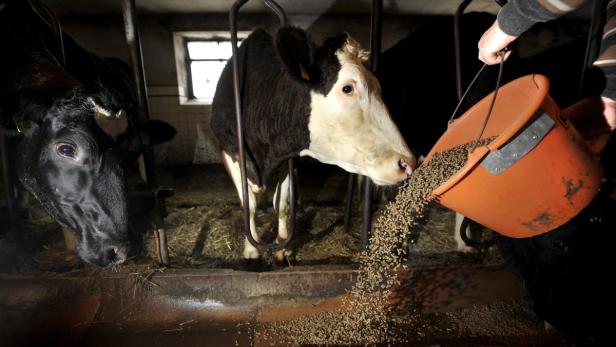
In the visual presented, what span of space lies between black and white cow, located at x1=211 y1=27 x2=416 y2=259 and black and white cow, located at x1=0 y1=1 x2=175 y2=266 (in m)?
1.01

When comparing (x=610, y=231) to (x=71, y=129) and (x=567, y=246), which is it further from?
(x=71, y=129)

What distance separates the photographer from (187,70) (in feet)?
22.4

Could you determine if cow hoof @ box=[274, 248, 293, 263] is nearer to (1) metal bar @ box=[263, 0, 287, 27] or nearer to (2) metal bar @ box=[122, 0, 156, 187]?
(2) metal bar @ box=[122, 0, 156, 187]

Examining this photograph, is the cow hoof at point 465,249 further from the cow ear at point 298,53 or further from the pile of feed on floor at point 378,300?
the cow ear at point 298,53

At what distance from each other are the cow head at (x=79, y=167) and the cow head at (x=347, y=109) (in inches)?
43.8

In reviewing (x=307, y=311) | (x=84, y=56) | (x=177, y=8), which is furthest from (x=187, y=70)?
(x=307, y=311)

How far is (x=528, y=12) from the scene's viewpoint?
3.85 ft

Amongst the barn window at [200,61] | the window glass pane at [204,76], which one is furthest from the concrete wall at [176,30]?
the window glass pane at [204,76]

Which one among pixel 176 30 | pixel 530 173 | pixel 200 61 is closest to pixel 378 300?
pixel 530 173

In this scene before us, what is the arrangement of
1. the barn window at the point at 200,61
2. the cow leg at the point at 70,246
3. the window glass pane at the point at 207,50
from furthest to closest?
the window glass pane at the point at 207,50 < the barn window at the point at 200,61 < the cow leg at the point at 70,246

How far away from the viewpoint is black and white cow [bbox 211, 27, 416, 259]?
71.9 inches

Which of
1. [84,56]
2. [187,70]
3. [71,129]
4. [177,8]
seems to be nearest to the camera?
[71,129]

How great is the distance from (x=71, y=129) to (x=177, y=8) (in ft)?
17.6

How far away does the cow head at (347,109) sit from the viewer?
1800 millimetres
